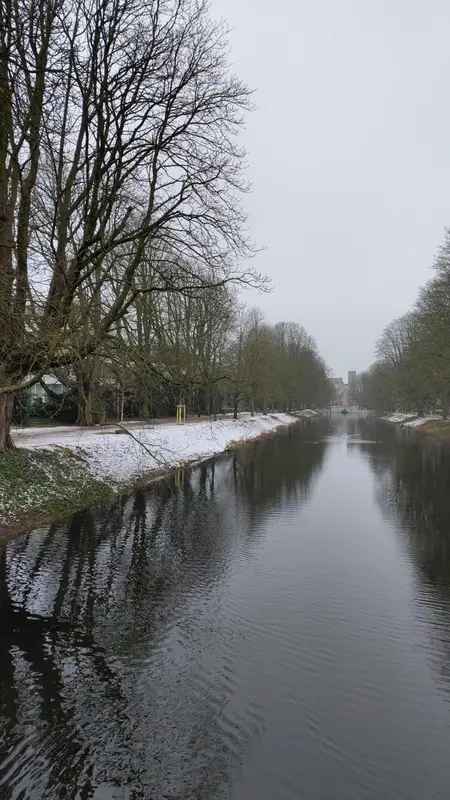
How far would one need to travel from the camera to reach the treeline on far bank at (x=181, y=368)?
1327cm

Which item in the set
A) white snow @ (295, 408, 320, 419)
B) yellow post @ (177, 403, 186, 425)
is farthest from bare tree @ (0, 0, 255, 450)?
white snow @ (295, 408, 320, 419)

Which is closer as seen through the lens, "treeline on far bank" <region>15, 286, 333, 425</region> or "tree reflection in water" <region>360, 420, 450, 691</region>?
"tree reflection in water" <region>360, 420, 450, 691</region>

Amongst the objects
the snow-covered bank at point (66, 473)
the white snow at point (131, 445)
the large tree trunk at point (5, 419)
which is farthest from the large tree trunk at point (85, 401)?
the large tree trunk at point (5, 419)

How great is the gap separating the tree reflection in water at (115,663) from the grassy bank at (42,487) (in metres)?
0.97

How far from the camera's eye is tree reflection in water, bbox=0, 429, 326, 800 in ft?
14.0

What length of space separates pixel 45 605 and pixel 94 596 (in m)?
0.73

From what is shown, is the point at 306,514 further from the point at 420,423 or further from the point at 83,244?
the point at 420,423

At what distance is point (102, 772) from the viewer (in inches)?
167

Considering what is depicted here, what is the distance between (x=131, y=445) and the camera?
73.5ft

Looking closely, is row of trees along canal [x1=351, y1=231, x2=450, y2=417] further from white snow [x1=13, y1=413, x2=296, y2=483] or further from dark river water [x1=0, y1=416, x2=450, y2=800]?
dark river water [x1=0, y1=416, x2=450, y2=800]

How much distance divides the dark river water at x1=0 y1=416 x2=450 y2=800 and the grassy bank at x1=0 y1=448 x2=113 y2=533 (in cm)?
86

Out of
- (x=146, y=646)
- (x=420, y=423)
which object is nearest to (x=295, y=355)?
(x=420, y=423)

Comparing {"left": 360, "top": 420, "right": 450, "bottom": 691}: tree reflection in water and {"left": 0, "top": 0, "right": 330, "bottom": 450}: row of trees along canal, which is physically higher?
{"left": 0, "top": 0, "right": 330, "bottom": 450}: row of trees along canal

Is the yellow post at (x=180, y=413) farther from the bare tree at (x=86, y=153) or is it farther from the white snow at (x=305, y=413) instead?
the white snow at (x=305, y=413)
